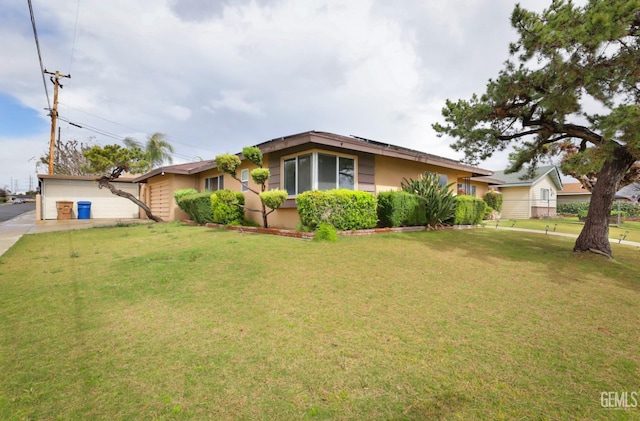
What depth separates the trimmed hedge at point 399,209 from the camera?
365 inches

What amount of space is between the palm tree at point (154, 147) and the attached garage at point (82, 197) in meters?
10.9

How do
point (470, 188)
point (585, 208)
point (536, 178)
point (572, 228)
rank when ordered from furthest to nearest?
point (585, 208)
point (536, 178)
point (470, 188)
point (572, 228)

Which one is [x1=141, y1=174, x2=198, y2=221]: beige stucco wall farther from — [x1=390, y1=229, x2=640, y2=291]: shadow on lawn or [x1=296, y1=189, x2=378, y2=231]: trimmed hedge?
[x1=390, y1=229, x2=640, y2=291]: shadow on lawn

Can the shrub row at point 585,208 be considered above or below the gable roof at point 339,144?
below

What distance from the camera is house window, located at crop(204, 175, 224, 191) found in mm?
14289

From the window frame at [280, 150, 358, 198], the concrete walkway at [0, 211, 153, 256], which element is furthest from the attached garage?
the window frame at [280, 150, 358, 198]

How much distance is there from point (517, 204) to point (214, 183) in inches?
892

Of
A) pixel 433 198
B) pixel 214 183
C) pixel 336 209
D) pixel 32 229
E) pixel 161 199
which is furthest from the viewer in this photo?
pixel 161 199

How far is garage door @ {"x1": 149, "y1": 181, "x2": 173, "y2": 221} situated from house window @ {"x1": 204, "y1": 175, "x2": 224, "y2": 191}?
2467 mm

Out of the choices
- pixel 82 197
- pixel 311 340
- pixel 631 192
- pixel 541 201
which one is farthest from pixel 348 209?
pixel 631 192

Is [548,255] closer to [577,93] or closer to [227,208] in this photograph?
[577,93]

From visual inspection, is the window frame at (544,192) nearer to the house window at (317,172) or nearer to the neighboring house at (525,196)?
the neighboring house at (525,196)

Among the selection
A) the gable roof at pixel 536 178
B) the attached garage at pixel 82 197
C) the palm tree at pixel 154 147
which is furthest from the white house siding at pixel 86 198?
the gable roof at pixel 536 178

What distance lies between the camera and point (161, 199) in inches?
701
